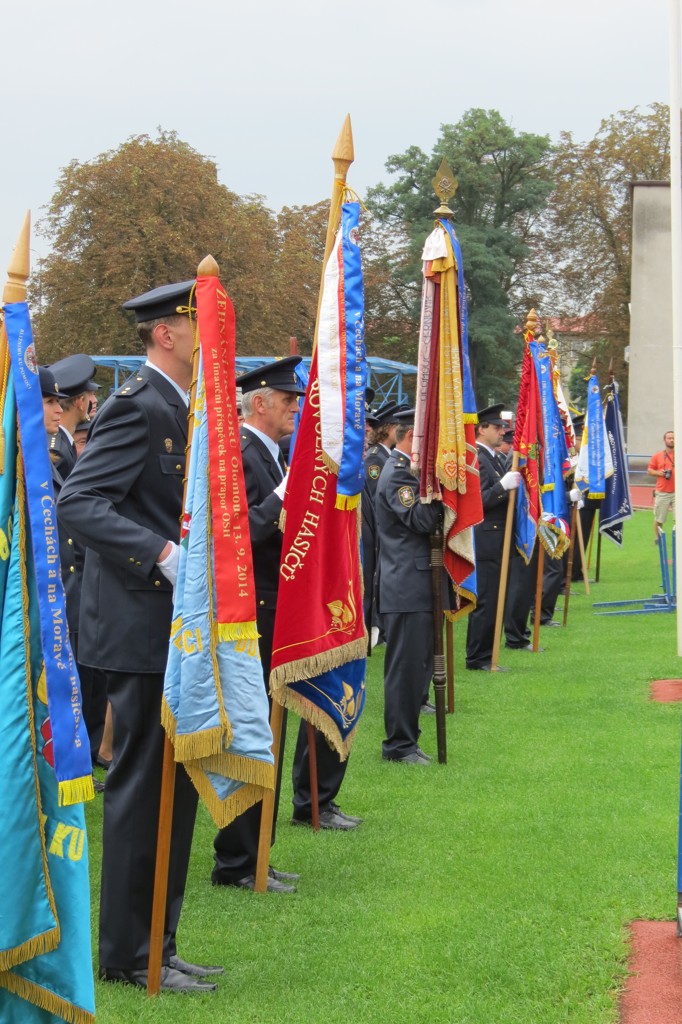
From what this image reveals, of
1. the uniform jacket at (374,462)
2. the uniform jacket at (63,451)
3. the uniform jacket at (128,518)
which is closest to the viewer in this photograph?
the uniform jacket at (128,518)

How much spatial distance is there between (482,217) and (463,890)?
46235 mm

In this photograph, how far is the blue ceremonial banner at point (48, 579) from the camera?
338 centimetres

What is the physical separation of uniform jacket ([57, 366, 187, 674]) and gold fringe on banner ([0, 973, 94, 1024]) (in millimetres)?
1197

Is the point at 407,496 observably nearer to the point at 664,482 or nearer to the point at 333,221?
the point at 333,221

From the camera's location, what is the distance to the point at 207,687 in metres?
4.17

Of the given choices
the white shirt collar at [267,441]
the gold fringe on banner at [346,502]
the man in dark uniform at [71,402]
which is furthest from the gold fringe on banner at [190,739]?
the man in dark uniform at [71,402]

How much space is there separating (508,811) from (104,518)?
11.7 ft

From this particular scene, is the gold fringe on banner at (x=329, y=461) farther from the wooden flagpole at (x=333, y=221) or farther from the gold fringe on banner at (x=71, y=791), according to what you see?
the gold fringe on banner at (x=71, y=791)

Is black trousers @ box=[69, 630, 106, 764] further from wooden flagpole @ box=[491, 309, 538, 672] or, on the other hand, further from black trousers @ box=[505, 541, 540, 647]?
black trousers @ box=[505, 541, 540, 647]

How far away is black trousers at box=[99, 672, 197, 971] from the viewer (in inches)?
173

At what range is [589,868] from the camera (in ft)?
19.2

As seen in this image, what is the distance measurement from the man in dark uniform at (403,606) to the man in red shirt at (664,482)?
12363 mm

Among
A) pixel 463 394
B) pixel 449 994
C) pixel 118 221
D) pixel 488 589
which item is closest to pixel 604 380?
pixel 118 221

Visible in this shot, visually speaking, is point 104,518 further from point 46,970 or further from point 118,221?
point 118,221
